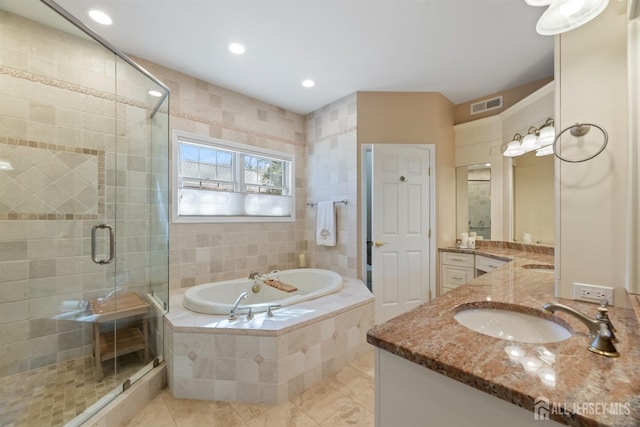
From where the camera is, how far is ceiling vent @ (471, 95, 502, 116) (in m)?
2.94

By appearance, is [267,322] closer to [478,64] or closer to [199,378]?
[199,378]

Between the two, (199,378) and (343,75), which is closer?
(199,378)

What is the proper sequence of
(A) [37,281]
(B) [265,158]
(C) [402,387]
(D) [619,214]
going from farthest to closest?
1. (B) [265,158]
2. (A) [37,281]
3. (D) [619,214]
4. (C) [402,387]

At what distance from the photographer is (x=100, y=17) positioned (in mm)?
1827

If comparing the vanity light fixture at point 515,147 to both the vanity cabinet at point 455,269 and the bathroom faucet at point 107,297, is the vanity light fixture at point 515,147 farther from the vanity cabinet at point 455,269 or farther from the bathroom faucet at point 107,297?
the bathroom faucet at point 107,297

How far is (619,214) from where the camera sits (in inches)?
38.6

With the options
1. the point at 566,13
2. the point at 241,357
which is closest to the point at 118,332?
the point at 241,357

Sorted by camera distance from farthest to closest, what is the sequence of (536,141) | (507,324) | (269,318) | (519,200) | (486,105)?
(486,105)
(519,200)
(536,141)
(269,318)
(507,324)

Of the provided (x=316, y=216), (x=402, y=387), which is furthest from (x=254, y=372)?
(x=316, y=216)

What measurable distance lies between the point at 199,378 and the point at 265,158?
239cm

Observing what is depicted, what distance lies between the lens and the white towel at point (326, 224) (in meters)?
3.07

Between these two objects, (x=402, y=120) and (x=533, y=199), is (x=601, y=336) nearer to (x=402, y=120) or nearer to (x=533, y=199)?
(x=533, y=199)

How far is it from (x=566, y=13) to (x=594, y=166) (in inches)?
23.7

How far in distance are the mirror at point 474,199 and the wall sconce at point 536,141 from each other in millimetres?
452
